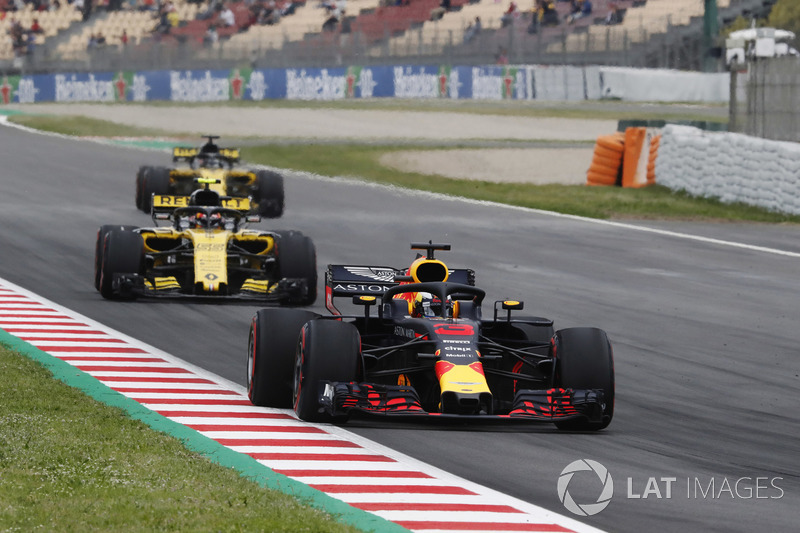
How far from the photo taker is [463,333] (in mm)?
10445

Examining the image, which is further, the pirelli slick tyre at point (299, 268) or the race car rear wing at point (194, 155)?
the race car rear wing at point (194, 155)

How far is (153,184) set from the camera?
23719 mm

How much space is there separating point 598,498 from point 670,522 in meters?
0.55

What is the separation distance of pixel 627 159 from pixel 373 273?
19.0 m

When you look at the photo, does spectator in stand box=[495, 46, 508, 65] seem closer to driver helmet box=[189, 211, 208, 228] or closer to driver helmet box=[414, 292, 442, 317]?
driver helmet box=[189, 211, 208, 228]

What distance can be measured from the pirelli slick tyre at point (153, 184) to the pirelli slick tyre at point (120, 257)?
7.26m

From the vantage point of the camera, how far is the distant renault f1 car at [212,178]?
22.7 meters

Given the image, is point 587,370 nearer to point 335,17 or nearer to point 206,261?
point 206,261

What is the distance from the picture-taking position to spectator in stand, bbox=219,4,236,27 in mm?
62875

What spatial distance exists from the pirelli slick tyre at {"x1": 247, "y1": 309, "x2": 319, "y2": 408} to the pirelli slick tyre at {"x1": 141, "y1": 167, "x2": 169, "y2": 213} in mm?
12918

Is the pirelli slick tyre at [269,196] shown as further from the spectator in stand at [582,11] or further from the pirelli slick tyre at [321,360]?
the spectator in stand at [582,11]

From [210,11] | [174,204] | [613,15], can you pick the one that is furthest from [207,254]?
[210,11]

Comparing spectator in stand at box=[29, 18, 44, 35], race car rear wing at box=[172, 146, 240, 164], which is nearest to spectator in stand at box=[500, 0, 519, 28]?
spectator in stand at box=[29, 18, 44, 35]

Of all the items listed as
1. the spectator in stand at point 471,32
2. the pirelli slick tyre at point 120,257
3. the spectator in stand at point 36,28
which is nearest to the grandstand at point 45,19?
the spectator in stand at point 36,28
